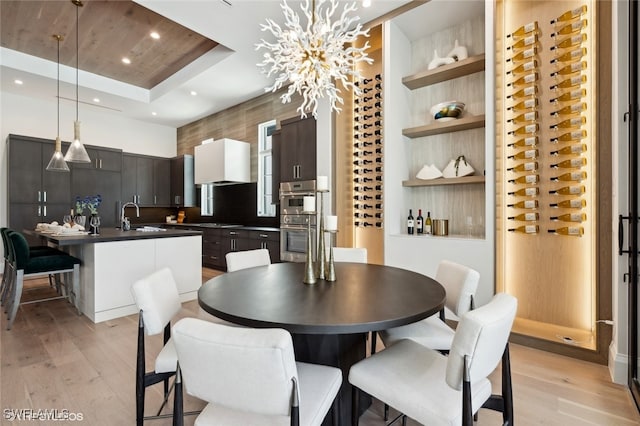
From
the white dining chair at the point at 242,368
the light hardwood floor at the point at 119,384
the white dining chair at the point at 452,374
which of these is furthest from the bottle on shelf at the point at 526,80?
the white dining chair at the point at 242,368

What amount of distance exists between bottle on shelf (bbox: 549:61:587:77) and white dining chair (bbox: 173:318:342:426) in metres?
3.13

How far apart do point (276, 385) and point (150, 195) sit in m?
7.26

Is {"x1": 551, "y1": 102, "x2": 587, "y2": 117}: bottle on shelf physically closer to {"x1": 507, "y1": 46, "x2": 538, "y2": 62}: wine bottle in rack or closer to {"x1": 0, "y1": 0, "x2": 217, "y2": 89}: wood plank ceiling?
{"x1": 507, "y1": 46, "x2": 538, "y2": 62}: wine bottle in rack

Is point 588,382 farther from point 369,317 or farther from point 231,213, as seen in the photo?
point 231,213

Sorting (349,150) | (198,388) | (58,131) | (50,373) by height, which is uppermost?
(58,131)

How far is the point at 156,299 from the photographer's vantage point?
61.1 inches

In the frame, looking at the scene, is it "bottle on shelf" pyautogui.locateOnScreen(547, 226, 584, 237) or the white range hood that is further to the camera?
the white range hood

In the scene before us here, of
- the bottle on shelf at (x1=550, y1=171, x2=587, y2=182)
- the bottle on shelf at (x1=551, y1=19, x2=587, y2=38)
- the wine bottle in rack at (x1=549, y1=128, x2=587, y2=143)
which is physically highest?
the bottle on shelf at (x1=551, y1=19, x2=587, y2=38)

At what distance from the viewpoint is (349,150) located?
161 inches

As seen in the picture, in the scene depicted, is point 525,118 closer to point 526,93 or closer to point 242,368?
point 526,93

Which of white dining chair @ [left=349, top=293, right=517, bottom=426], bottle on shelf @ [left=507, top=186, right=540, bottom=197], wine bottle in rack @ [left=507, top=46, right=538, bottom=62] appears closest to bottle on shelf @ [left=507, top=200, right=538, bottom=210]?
bottle on shelf @ [left=507, top=186, right=540, bottom=197]

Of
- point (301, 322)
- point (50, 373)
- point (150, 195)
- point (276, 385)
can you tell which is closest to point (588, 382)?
point (301, 322)

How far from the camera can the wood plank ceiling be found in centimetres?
368

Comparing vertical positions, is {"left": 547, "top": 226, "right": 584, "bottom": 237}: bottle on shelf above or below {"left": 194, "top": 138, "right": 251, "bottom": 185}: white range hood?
below
